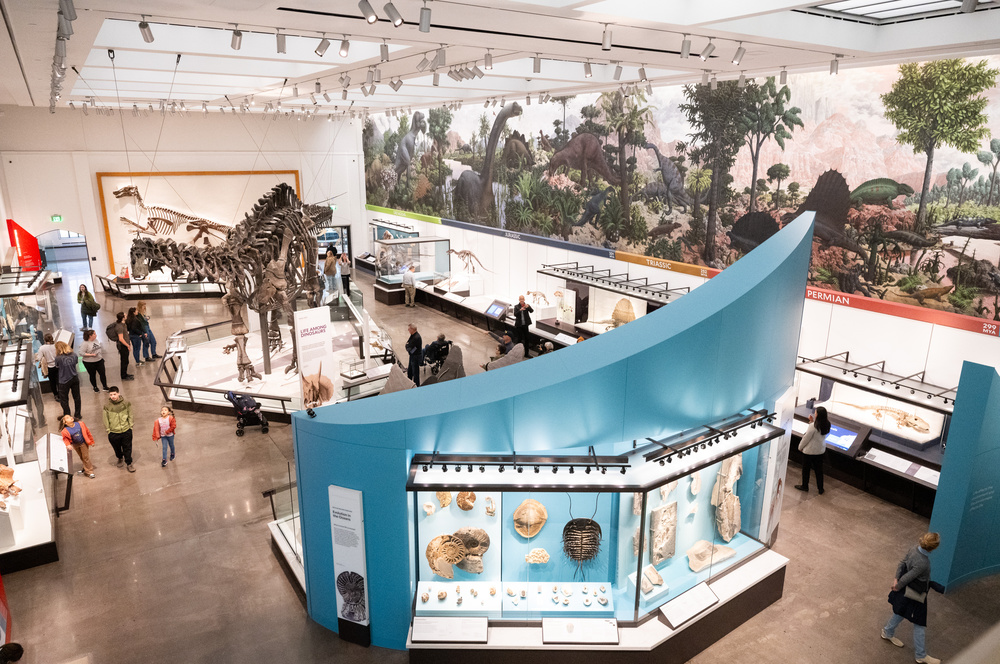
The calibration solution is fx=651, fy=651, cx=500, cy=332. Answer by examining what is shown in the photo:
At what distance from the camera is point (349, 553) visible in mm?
5910

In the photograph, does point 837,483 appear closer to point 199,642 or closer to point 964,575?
point 964,575

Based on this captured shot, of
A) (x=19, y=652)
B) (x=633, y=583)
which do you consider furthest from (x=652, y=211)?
(x=19, y=652)

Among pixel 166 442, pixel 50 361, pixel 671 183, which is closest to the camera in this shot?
pixel 166 442

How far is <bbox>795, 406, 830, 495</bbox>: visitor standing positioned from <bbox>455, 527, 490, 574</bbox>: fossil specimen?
5.22m

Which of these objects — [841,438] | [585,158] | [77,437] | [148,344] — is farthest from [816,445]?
[148,344]

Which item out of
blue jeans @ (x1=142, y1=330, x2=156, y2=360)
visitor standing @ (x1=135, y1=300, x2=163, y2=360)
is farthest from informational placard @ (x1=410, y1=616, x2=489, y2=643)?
blue jeans @ (x1=142, y1=330, x2=156, y2=360)

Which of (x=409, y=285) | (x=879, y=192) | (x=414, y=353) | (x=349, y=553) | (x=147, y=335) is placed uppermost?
(x=879, y=192)

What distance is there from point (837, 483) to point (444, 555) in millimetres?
6339

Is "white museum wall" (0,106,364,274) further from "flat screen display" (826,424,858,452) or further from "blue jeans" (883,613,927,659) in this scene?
"blue jeans" (883,613,927,659)

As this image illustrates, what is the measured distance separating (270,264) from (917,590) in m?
10.7

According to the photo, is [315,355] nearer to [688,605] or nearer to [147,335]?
[147,335]

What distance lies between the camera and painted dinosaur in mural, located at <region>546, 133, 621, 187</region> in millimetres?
14673

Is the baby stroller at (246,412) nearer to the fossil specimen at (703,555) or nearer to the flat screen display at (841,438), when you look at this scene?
the fossil specimen at (703,555)

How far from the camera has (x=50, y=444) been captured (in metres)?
8.64
